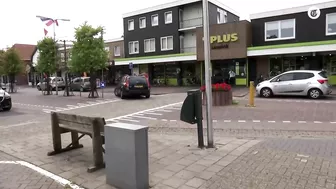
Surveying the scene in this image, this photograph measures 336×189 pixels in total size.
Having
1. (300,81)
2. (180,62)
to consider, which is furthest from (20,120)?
(180,62)

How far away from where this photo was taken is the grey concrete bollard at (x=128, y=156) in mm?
3943

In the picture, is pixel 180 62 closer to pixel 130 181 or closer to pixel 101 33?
pixel 101 33

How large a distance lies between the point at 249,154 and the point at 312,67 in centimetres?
2121

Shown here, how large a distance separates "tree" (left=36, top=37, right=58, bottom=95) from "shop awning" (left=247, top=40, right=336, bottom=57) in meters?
17.4

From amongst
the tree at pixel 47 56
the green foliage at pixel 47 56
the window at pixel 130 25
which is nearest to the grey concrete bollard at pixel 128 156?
the tree at pixel 47 56

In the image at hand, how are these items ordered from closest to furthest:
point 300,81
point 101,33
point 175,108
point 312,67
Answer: point 175,108, point 300,81, point 101,33, point 312,67

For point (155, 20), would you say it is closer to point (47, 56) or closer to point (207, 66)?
point (47, 56)

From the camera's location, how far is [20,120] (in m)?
11.9

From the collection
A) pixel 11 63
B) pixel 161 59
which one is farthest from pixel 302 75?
pixel 11 63

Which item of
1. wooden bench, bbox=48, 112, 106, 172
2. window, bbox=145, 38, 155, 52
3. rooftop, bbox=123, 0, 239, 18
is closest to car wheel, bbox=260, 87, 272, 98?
wooden bench, bbox=48, 112, 106, 172

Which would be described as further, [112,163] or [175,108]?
[175,108]

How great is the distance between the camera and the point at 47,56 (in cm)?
2698

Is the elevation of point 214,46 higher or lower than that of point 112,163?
higher

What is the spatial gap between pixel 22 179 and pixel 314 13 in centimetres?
2438
